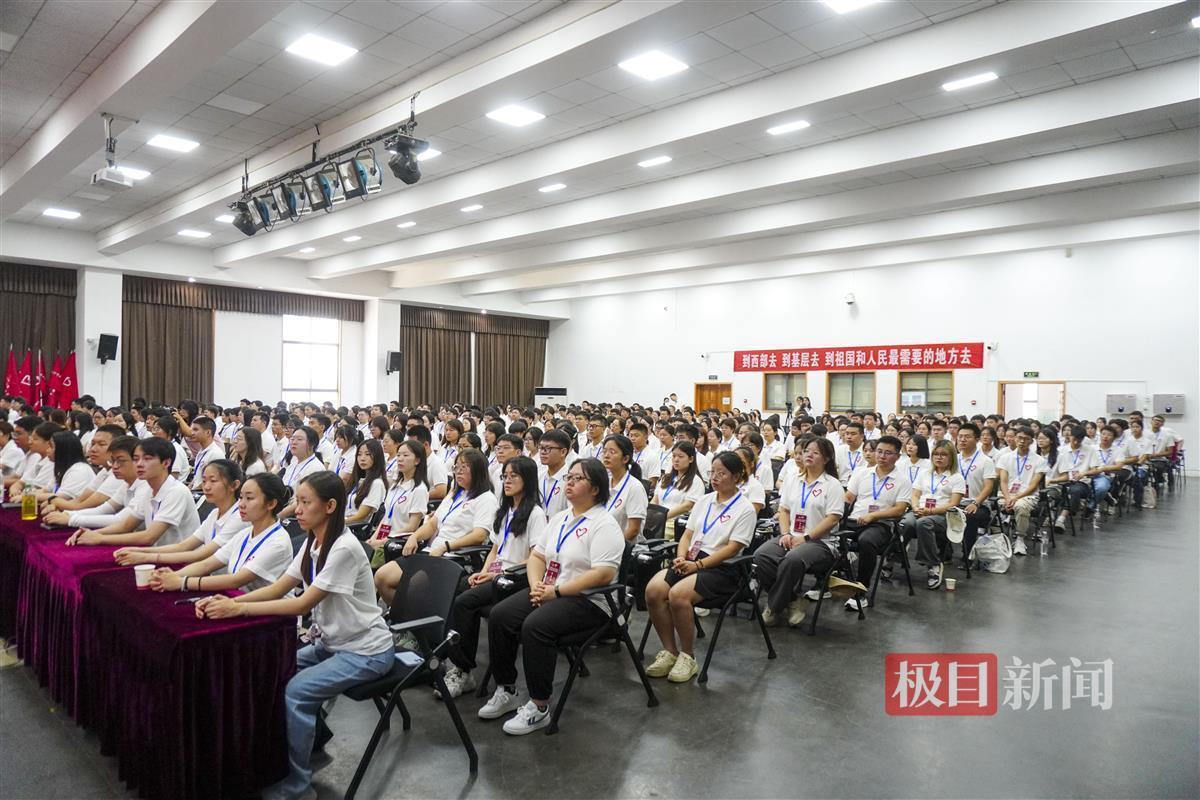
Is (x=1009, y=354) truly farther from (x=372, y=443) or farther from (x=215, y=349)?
(x=215, y=349)

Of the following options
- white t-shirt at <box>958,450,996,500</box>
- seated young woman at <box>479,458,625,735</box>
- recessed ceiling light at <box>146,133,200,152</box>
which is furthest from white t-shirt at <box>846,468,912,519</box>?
recessed ceiling light at <box>146,133,200,152</box>

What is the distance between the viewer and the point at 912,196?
897cm

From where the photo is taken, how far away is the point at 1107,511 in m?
8.95

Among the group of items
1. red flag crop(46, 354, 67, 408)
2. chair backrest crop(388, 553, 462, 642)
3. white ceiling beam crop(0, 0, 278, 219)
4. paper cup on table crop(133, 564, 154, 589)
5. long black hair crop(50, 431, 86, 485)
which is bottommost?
chair backrest crop(388, 553, 462, 642)

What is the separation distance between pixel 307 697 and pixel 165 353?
13614mm

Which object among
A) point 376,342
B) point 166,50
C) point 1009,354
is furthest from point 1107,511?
point 376,342

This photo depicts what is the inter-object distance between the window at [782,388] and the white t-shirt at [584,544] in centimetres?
1293

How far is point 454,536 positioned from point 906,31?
4.74 metres

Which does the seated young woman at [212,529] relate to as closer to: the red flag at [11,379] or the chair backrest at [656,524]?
the chair backrest at [656,524]

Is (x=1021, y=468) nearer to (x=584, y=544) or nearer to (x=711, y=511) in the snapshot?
(x=711, y=511)

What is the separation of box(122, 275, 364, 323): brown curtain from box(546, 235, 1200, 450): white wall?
702 cm

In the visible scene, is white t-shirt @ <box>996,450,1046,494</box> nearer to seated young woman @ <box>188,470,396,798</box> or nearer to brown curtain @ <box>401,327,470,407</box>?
seated young woman @ <box>188,470,396,798</box>

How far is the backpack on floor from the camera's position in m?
5.76

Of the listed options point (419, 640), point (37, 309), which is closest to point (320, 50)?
point (419, 640)
